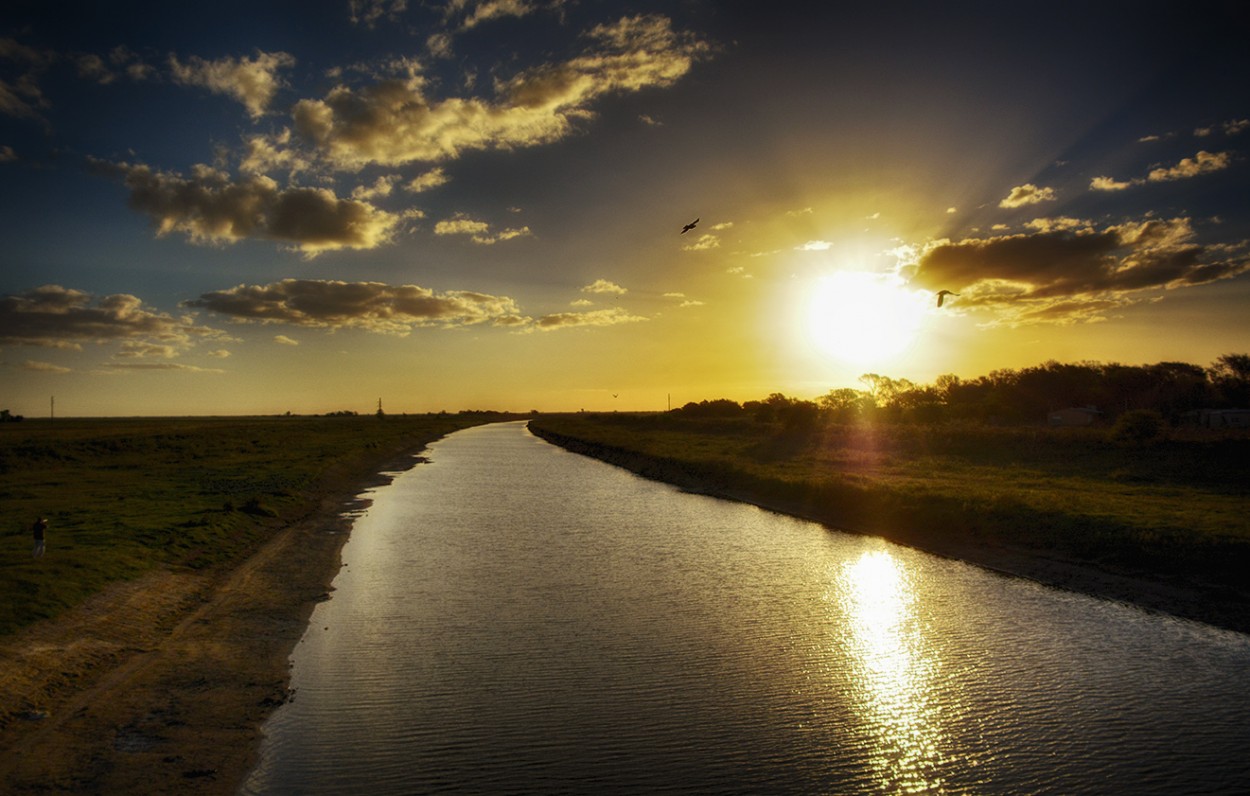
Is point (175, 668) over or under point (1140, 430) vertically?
under

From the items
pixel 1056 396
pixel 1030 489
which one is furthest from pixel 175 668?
pixel 1056 396

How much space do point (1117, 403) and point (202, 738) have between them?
13259 centimetres

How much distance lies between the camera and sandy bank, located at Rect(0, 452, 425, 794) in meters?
9.59

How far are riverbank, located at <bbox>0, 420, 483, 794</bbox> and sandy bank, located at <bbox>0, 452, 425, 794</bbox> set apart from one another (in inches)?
0.9

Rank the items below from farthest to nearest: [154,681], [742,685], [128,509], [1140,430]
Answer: [1140,430], [128,509], [742,685], [154,681]

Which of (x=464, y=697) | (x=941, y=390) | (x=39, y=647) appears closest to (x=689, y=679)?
(x=464, y=697)

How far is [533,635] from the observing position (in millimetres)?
16109

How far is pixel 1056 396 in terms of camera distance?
128750 millimetres

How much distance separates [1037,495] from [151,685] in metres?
31.9

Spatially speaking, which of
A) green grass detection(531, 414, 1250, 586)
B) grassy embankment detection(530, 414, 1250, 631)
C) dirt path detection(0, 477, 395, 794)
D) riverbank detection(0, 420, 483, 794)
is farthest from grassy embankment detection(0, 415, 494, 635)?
green grass detection(531, 414, 1250, 586)

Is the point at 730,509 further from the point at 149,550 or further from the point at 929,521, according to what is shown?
the point at 149,550

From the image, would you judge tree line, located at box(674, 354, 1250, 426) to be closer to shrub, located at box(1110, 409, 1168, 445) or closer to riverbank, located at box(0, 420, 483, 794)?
shrub, located at box(1110, 409, 1168, 445)

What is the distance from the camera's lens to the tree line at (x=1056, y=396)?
3789 inches

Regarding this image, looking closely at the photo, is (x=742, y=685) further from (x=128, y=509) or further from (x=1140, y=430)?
(x=1140, y=430)
